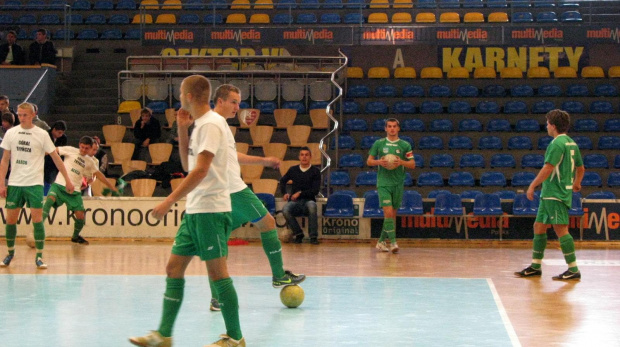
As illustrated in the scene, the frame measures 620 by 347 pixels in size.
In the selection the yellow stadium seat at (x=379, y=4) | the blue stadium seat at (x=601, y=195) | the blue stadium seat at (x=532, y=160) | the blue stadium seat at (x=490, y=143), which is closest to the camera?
the blue stadium seat at (x=601, y=195)

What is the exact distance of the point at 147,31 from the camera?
22.7 metres

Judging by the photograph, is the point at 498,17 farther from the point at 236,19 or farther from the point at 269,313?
the point at 269,313

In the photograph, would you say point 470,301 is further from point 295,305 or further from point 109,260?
point 109,260

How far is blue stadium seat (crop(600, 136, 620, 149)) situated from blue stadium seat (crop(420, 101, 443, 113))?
388cm

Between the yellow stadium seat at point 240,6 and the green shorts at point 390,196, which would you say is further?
the yellow stadium seat at point 240,6

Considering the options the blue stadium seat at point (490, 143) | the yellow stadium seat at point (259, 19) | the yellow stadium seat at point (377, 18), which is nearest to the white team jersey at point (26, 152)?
the blue stadium seat at point (490, 143)

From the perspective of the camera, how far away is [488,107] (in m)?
20.5

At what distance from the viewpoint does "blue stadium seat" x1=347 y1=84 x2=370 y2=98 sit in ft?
69.6

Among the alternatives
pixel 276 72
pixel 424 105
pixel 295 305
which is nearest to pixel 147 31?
pixel 276 72

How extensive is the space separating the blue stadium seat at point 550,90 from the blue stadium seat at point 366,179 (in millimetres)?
6122

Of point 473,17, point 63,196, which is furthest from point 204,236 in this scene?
point 473,17

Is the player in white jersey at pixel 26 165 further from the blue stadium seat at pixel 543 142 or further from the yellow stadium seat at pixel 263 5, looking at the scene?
the yellow stadium seat at pixel 263 5

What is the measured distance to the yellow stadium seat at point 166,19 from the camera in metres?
25.0

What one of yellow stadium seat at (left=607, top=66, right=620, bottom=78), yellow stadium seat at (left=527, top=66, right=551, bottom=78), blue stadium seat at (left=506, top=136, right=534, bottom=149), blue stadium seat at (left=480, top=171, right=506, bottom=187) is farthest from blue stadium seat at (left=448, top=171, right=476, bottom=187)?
yellow stadium seat at (left=607, top=66, right=620, bottom=78)
